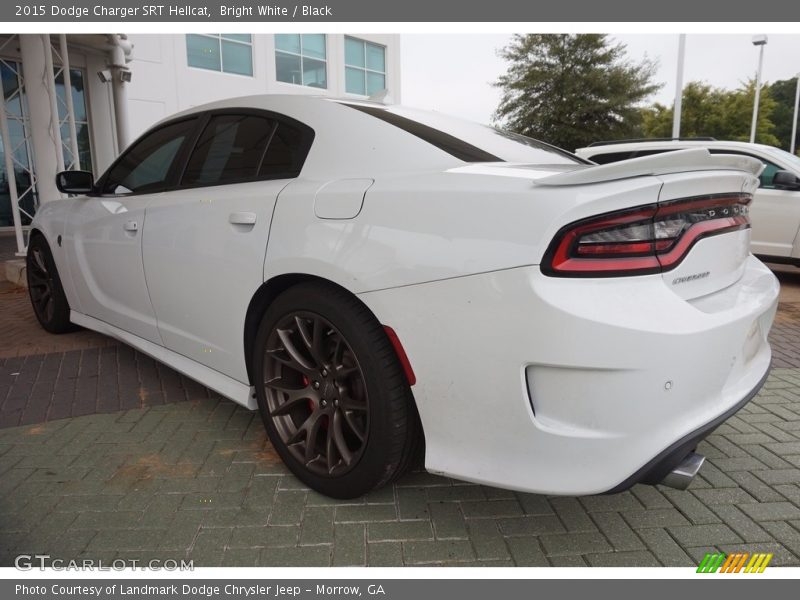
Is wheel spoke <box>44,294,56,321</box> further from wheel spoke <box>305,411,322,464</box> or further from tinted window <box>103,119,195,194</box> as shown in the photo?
wheel spoke <box>305,411,322,464</box>

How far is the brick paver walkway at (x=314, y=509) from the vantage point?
1983 mm

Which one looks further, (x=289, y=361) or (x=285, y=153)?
(x=285, y=153)

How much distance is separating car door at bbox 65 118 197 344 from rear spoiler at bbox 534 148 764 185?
221cm

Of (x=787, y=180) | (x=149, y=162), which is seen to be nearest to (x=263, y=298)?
(x=149, y=162)

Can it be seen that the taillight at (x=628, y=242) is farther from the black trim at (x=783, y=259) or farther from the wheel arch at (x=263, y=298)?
the black trim at (x=783, y=259)

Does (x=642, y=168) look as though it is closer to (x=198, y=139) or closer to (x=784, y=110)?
(x=198, y=139)

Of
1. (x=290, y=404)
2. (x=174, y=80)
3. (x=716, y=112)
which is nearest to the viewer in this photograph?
(x=290, y=404)

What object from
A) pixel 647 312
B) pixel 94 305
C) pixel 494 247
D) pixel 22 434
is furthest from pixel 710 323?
pixel 94 305

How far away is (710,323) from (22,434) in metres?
3.24

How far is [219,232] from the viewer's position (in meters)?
2.52

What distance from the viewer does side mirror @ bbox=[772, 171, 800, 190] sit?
688 cm

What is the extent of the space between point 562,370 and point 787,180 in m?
7.02
